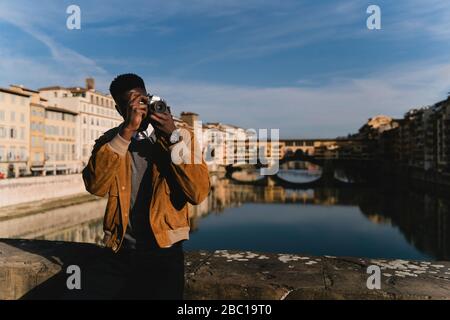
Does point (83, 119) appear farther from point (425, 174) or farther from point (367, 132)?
point (367, 132)

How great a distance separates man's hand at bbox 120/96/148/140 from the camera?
2305 mm

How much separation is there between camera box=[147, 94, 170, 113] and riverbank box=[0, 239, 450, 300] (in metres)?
1.28

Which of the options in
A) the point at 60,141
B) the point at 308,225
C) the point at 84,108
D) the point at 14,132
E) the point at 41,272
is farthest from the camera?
the point at 84,108

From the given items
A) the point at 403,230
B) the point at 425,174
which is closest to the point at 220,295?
the point at 403,230

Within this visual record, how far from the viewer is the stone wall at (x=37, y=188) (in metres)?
33.8

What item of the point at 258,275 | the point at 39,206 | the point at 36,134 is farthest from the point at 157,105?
the point at 36,134

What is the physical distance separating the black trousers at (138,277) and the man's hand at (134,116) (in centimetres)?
72

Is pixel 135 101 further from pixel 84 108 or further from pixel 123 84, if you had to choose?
pixel 84 108

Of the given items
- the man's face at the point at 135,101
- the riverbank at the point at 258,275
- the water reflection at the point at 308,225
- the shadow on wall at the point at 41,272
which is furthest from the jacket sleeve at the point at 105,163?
the water reflection at the point at 308,225

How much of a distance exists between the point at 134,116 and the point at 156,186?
0.45 metres

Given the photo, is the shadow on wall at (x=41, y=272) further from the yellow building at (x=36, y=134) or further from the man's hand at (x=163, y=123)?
the yellow building at (x=36, y=134)

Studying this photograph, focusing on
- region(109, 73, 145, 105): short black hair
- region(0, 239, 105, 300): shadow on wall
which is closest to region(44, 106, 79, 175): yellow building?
region(0, 239, 105, 300): shadow on wall

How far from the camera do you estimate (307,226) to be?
34.7 m

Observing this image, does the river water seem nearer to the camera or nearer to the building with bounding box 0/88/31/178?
the building with bounding box 0/88/31/178
